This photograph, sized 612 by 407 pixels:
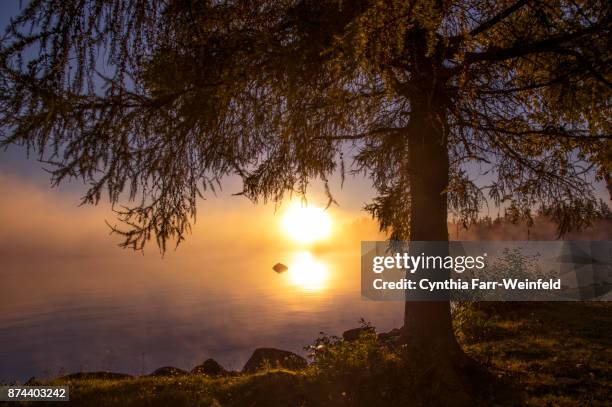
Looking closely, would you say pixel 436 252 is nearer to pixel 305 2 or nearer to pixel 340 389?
pixel 340 389

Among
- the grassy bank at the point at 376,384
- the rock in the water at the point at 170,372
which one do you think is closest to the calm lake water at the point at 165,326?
the rock in the water at the point at 170,372

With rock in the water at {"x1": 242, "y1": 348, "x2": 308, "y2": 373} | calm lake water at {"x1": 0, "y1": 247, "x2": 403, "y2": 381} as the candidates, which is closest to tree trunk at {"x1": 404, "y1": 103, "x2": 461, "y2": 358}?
rock in the water at {"x1": 242, "y1": 348, "x2": 308, "y2": 373}

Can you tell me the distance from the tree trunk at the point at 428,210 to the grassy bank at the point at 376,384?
2.62 ft

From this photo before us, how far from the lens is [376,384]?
275 inches

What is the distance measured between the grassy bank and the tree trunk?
2.62ft

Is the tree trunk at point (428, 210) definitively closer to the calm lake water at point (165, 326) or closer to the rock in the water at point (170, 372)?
the rock in the water at point (170, 372)

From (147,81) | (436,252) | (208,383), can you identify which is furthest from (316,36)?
(208,383)

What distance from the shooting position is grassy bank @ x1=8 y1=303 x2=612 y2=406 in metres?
6.81

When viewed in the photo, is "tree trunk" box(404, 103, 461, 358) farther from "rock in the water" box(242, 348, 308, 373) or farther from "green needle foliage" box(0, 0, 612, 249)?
"rock in the water" box(242, 348, 308, 373)

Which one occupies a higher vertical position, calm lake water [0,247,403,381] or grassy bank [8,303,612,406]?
grassy bank [8,303,612,406]

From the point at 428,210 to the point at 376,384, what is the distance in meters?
3.40

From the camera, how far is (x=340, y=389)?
695cm

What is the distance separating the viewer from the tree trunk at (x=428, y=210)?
8398 mm

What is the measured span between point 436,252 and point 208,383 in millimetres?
4951
